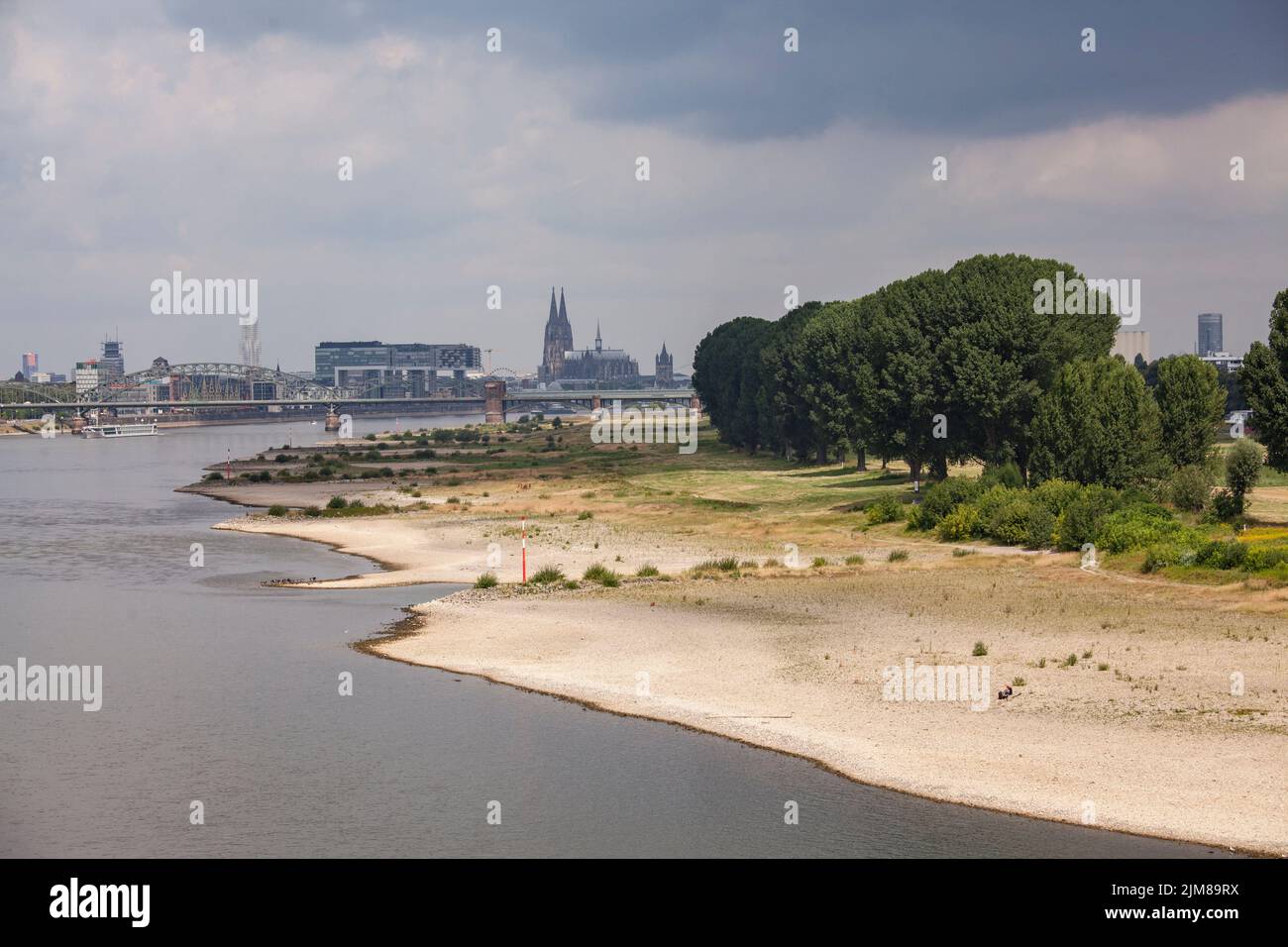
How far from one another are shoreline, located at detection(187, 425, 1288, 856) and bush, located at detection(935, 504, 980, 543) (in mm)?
1860

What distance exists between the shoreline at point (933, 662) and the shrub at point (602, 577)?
864 mm

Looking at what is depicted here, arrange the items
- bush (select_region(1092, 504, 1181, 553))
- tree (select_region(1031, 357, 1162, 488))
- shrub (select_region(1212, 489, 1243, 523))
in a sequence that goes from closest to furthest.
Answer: bush (select_region(1092, 504, 1181, 553)) → shrub (select_region(1212, 489, 1243, 523)) → tree (select_region(1031, 357, 1162, 488))

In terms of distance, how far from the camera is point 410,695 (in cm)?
3994

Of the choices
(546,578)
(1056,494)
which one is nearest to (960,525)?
(1056,494)

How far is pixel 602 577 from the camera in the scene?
59156mm

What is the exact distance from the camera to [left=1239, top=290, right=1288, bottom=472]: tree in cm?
6638

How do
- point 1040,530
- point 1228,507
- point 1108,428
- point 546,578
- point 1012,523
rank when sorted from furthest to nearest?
point 1108,428 < point 1228,507 < point 1012,523 < point 1040,530 < point 546,578

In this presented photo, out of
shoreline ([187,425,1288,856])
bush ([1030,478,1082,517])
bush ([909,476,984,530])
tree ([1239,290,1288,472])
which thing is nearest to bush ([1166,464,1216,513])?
tree ([1239,290,1288,472])

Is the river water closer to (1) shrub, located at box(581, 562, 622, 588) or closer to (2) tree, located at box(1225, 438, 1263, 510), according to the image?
(1) shrub, located at box(581, 562, 622, 588)

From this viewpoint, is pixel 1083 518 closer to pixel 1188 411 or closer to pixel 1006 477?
pixel 1006 477

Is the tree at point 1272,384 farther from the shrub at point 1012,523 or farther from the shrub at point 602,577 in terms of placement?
the shrub at point 602,577

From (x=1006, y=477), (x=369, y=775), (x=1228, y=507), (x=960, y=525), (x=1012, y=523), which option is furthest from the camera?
(x=1006, y=477)

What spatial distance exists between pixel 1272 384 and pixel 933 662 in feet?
113
